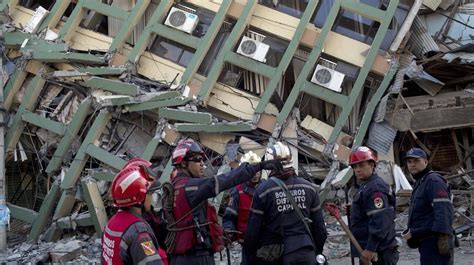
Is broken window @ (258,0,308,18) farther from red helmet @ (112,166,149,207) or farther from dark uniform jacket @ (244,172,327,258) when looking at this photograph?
red helmet @ (112,166,149,207)

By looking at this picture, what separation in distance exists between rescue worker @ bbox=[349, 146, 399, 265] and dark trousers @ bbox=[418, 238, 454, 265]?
0.86 feet

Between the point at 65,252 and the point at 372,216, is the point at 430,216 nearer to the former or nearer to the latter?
the point at 372,216

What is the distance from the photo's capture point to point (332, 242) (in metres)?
11.2

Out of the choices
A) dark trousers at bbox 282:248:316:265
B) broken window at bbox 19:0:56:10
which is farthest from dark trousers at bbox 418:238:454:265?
broken window at bbox 19:0:56:10

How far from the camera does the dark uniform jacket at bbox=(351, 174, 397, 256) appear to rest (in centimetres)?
602

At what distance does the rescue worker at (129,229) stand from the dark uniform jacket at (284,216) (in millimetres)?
2085

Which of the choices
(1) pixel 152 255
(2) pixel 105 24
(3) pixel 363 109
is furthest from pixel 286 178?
(2) pixel 105 24

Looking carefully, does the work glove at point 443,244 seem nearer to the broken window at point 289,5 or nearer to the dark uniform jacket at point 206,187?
the dark uniform jacket at point 206,187

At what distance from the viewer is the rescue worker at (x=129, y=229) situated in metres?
3.84

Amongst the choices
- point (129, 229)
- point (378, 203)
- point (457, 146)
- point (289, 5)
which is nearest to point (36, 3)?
point (289, 5)

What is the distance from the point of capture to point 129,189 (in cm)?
402

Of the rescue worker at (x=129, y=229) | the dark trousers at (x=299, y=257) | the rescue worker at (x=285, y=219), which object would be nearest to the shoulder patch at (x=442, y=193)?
the rescue worker at (x=285, y=219)

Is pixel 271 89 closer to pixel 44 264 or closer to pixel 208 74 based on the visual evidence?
pixel 208 74

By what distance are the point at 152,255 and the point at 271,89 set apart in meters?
8.69
